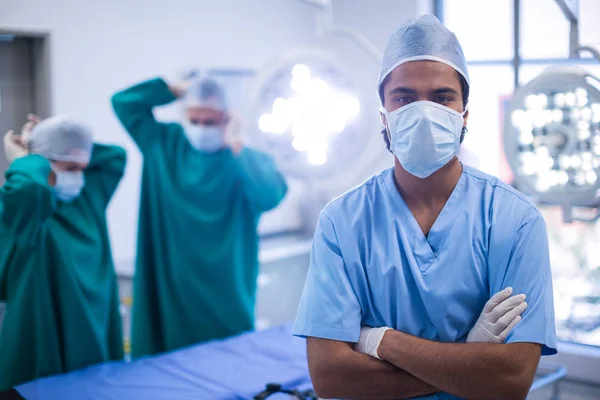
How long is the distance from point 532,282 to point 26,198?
1515mm

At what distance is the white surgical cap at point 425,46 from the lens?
1255mm

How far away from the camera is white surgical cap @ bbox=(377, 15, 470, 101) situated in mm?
1255

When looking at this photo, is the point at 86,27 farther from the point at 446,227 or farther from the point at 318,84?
the point at 446,227

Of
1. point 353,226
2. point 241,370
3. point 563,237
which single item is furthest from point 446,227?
point 563,237

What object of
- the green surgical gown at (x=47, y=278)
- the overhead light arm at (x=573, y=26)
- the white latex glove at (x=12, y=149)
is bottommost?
the green surgical gown at (x=47, y=278)

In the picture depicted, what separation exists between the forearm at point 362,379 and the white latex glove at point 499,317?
0.14 metres

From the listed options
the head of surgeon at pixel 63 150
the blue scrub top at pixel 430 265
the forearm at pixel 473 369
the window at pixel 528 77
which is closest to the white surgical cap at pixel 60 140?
the head of surgeon at pixel 63 150

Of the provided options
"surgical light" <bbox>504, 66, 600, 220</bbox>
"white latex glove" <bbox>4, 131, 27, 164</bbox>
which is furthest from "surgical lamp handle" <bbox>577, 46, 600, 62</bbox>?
"white latex glove" <bbox>4, 131, 27, 164</bbox>

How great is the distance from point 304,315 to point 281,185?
136 cm

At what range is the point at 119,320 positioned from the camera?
2.42m

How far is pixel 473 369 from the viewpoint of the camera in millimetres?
1168

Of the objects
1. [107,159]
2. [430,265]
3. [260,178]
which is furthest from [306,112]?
[430,265]

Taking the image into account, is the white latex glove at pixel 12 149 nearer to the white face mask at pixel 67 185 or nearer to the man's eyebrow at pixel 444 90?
the white face mask at pixel 67 185

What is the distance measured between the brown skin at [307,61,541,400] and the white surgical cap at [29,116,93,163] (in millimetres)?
1300
